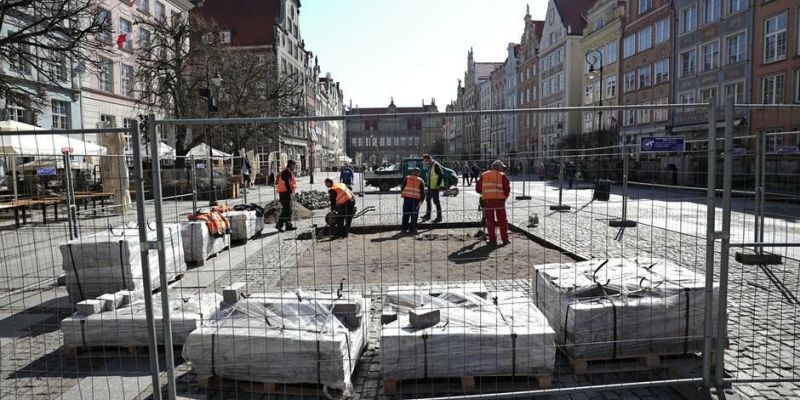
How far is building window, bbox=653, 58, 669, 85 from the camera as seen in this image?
37.3 metres

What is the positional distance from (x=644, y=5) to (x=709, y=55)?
9.36m

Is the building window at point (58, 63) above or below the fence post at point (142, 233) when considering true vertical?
above

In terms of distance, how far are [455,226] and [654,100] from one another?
29.9m

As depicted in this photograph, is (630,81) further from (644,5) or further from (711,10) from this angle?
(711,10)

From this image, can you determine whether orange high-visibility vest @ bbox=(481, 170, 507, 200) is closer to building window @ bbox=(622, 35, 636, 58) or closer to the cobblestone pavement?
the cobblestone pavement

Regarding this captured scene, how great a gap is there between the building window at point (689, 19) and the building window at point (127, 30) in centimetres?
3747

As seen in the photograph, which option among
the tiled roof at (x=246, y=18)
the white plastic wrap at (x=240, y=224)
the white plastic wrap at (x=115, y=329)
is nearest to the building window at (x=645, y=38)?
the white plastic wrap at (x=240, y=224)

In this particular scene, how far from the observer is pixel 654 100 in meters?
38.2

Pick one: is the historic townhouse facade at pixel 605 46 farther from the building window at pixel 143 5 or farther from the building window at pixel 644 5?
the building window at pixel 143 5

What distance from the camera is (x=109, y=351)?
5438mm

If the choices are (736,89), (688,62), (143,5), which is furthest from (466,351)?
(143,5)

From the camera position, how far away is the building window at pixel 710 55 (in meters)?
32.1

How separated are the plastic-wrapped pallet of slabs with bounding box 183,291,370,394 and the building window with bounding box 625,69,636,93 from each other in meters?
42.9

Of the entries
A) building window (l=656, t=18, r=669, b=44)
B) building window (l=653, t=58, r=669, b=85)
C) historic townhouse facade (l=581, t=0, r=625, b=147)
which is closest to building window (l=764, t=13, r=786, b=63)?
building window (l=653, t=58, r=669, b=85)
